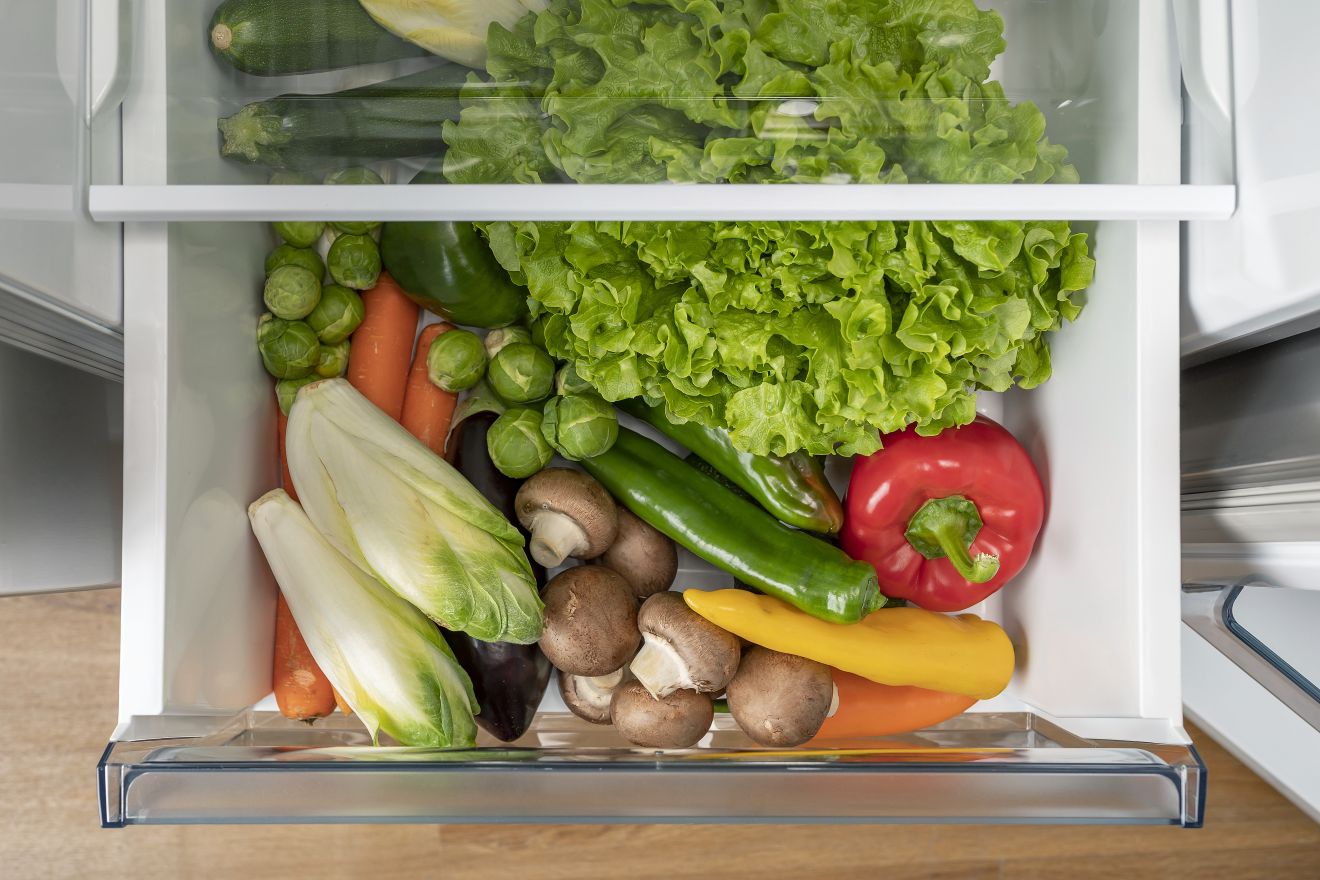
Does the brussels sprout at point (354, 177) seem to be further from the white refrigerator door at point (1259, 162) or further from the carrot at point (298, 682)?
the white refrigerator door at point (1259, 162)

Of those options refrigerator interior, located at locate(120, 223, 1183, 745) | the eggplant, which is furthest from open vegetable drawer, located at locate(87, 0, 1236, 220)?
the eggplant

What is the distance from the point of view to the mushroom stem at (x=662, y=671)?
33.9 inches

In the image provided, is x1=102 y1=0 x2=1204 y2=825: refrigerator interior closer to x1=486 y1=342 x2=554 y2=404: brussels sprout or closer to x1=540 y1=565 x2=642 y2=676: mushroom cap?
x1=540 y1=565 x2=642 y2=676: mushroom cap

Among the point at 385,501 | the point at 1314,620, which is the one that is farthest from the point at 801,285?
the point at 1314,620

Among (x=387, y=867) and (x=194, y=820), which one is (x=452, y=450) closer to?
(x=194, y=820)

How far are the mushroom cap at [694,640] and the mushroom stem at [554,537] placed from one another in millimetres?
103

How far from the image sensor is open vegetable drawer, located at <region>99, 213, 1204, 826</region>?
2.34 feet

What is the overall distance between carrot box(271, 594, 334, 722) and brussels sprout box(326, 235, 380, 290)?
357 millimetres

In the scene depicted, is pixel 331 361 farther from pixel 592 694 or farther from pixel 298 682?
pixel 592 694

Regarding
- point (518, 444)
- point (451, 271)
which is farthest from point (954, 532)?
point (451, 271)

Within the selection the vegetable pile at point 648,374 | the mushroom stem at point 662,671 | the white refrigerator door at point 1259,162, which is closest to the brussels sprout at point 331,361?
the vegetable pile at point 648,374

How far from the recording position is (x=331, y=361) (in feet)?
3.12

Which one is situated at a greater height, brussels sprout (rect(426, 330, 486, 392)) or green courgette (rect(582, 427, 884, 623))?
brussels sprout (rect(426, 330, 486, 392))

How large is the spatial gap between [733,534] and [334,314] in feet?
1.59
